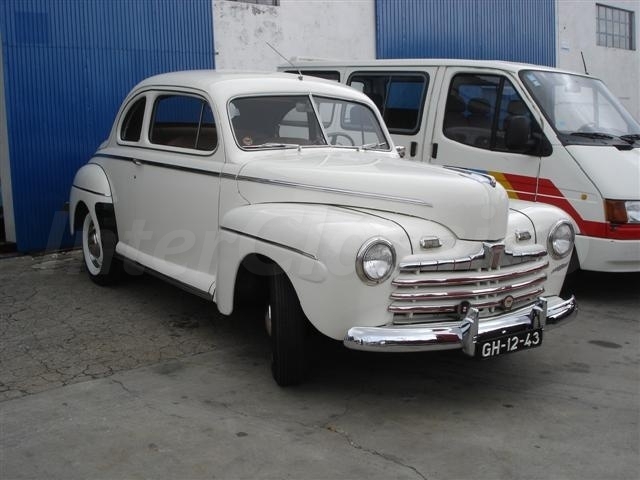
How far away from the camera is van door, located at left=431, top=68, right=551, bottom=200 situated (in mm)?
6438

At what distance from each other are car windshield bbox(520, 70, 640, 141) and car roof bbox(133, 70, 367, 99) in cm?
Answer: 186

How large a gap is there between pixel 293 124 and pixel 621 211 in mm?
2811

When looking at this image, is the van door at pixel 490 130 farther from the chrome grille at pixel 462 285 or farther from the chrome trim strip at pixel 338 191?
the chrome trim strip at pixel 338 191

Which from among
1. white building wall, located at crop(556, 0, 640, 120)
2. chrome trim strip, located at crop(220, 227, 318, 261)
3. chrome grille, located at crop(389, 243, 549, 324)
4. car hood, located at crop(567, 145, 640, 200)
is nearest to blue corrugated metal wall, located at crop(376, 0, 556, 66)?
white building wall, located at crop(556, 0, 640, 120)

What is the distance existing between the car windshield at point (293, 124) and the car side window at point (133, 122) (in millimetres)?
1254

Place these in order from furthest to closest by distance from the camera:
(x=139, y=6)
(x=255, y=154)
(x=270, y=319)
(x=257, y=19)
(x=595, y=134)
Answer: (x=257, y=19)
(x=139, y=6)
(x=595, y=134)
(x=255, y=154)
(x=270, y=319)

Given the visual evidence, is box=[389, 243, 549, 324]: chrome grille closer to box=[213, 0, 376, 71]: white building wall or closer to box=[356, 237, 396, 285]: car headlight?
box=[356, 237, 396, 285]: car headlight

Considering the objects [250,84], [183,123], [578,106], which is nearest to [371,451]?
[250,84]

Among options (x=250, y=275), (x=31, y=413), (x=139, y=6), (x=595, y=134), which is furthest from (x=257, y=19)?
(x=31, y=413)

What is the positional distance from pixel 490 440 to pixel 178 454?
155cm

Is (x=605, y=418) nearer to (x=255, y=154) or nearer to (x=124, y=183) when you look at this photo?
(x=255, y=154)

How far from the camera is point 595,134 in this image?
6.54 m

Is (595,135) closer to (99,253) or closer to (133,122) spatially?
(133,122)

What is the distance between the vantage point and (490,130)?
6.75 m
